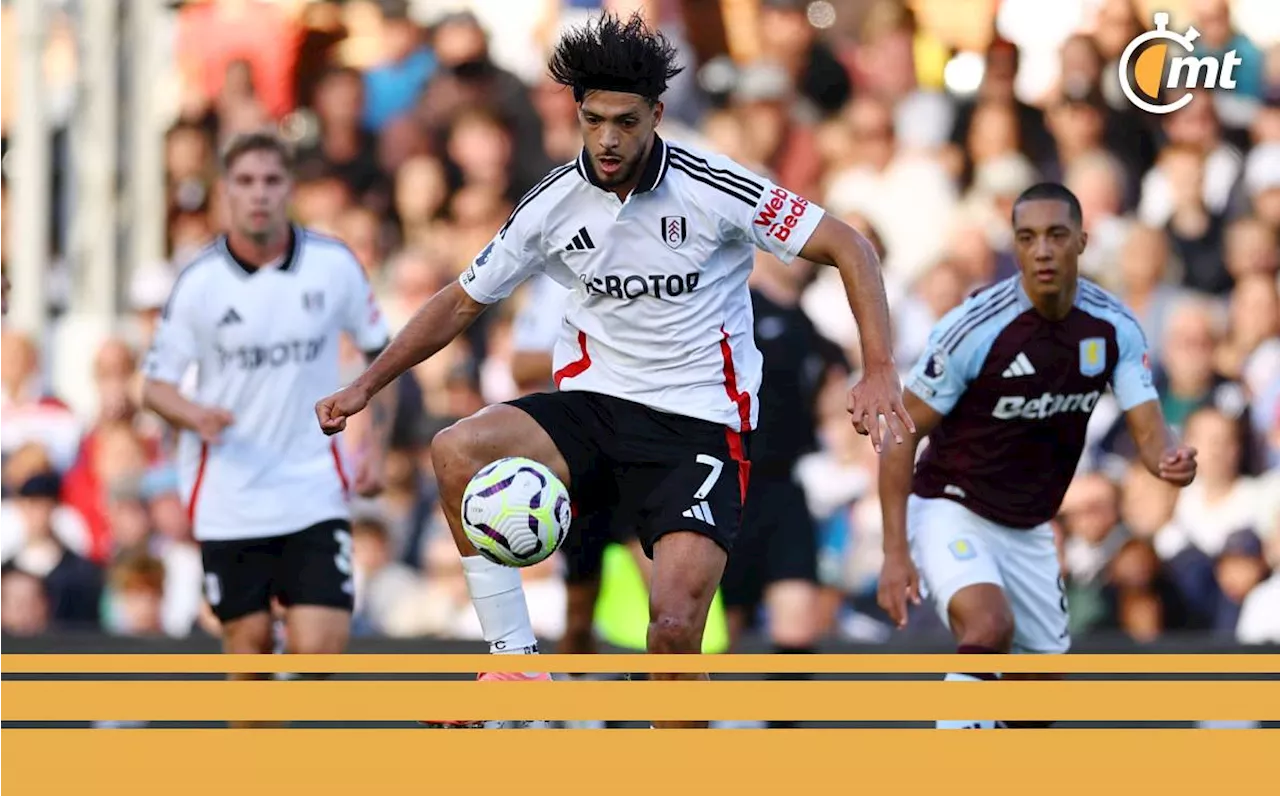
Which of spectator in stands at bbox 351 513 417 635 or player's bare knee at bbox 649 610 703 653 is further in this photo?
spectator in stands at bbox 351 513 417 635

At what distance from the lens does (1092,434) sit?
11867 millimetres

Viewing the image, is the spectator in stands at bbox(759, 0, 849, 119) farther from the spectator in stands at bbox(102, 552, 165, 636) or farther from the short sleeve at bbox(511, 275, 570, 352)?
the spectator in stands at bbox(102, 552, 165, 636)

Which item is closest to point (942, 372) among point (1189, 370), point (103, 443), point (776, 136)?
point (1189, 370)

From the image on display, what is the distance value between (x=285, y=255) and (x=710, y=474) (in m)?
2.87

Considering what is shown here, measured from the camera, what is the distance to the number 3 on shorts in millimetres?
7164

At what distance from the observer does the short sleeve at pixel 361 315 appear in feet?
30.6

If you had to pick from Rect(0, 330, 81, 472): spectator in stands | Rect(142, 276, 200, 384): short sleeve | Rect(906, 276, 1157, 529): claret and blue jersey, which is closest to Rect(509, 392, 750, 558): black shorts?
Rect(906, 276, 1157, 529): claret and blue jersey

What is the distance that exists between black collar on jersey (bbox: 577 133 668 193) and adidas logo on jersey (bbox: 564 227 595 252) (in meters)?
0.16
